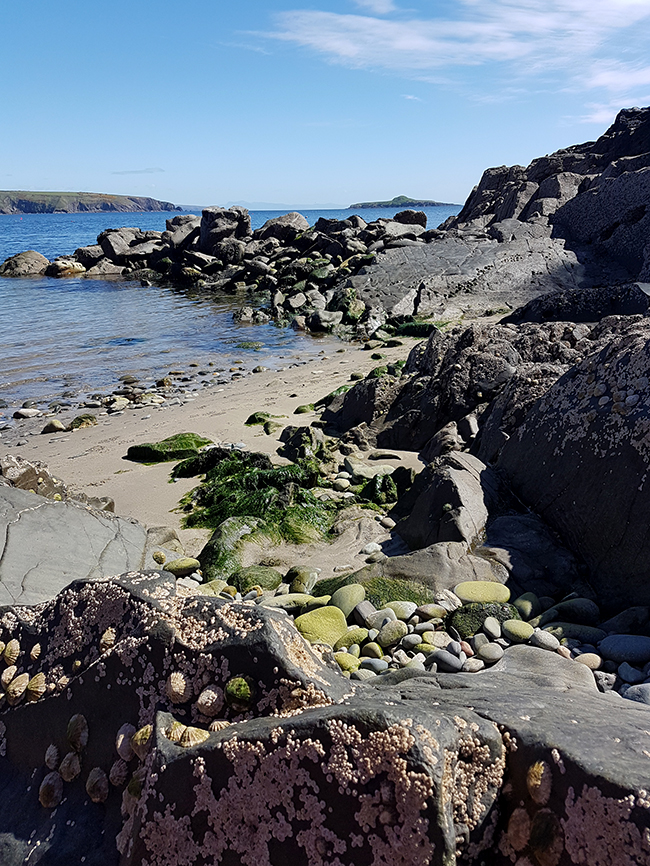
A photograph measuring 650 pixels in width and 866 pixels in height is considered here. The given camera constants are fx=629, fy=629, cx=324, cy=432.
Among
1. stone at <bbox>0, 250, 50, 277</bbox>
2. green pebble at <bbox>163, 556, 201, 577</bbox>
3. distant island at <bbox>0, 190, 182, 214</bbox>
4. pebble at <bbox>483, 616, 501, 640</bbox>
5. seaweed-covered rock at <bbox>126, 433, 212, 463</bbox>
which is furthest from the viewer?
distant island at <bbox>0, 190, 182, 214</bbox>

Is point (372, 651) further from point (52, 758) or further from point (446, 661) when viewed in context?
point (52, 758)

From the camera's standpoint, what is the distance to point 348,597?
13.2 ft

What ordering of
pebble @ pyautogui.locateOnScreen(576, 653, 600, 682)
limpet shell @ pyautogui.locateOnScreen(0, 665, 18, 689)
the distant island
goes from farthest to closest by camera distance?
the distant island → pebble @ pyautogui.locateOnScreen(576, 653, 600, 682) → limpet shell @ pyautogui.locateOnScreen(0, 665, 18, 689)

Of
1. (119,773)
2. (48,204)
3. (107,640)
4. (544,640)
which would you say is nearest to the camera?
(119,773)

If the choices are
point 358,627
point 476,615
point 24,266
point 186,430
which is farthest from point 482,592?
point 24,266

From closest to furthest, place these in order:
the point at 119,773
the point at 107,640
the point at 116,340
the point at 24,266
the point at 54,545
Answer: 1. the point at 119,773
2. the point at 107,640
3. the point at 54,545
4. the point at 116,340
5. the point at 24,266

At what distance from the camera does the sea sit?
14898 millimetres

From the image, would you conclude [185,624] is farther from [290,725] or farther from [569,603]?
[569,603]

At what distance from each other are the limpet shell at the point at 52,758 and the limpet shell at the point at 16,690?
28 centimetres

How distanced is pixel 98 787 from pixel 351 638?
175 centimetres

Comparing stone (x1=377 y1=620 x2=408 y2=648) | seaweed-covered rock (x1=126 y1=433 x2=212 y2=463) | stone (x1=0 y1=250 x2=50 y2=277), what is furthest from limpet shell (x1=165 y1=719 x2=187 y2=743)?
stone (x1=0 y1=250 x2=50 y2=277)

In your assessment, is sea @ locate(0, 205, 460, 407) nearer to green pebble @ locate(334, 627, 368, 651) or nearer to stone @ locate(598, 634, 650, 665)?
green pebble @ locate(334, 627, 368, 651)

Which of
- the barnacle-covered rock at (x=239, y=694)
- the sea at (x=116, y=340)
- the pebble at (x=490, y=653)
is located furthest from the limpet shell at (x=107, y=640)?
the sea at (x=116, y=340)

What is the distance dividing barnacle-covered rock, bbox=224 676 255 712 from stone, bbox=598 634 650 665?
7.03 feet
